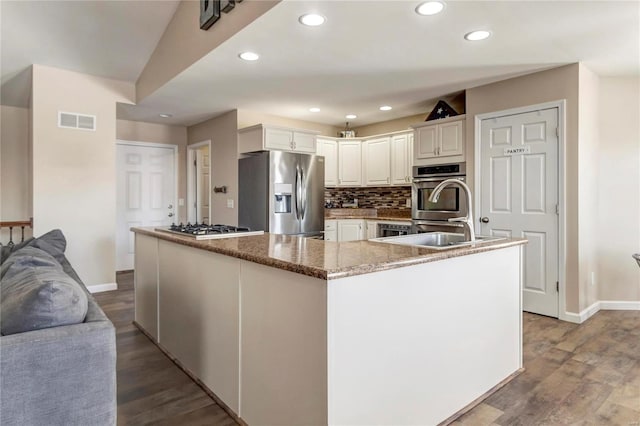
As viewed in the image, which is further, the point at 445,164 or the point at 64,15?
the point at 445,164

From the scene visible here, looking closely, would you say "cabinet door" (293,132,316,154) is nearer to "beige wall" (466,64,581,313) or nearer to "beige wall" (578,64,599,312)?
"beige wall" (466,64,581,313)

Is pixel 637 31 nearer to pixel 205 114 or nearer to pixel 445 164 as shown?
pixel 445 164

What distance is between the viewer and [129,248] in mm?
6000

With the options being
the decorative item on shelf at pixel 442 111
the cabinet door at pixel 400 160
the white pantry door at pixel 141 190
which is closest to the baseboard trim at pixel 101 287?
the white pantry door at pixel 141 190

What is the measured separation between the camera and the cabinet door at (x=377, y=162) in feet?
18.1

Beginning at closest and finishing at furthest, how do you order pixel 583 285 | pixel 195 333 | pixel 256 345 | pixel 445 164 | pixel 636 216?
pixel 256 345
pixel 195 333
pixel 583 285
pixel 636 216
pixel 445 164

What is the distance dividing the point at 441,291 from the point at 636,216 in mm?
3295

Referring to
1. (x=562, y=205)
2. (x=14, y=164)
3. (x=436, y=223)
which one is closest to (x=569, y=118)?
(x=562, y=205)

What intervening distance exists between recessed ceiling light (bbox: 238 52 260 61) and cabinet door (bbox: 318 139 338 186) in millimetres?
2622

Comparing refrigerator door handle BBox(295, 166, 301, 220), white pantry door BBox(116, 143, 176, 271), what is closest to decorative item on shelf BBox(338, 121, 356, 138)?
refrigerator door handle BBox(295, 166, 301, 220)

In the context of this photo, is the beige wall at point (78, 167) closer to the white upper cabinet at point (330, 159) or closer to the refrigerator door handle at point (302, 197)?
the refrigerator door handle at point (302, 197)

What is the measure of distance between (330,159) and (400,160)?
3.62 feet

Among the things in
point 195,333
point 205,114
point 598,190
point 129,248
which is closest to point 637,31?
point 598,190

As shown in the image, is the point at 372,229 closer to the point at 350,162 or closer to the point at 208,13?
the point at 350,162
